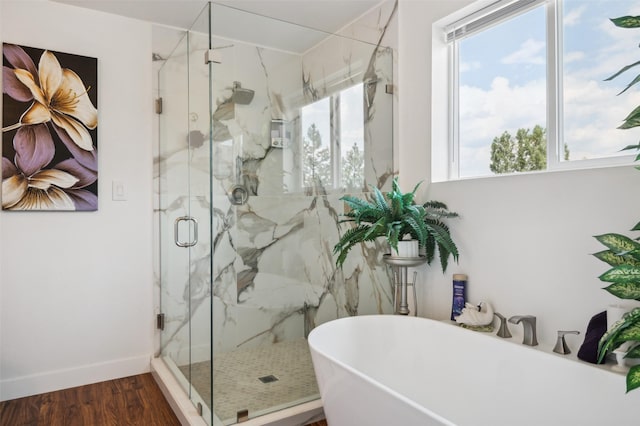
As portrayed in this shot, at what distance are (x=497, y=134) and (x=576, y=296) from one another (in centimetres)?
85

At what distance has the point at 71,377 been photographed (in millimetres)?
2656

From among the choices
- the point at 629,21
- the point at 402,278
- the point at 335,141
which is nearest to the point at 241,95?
the point at 335,141

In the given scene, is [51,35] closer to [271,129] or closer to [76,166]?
[76,166]

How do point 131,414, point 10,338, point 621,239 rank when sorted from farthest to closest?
point 10,338, point 131,414, point 621,239

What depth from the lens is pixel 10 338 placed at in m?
2.51

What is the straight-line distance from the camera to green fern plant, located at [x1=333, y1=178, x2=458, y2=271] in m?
2.06

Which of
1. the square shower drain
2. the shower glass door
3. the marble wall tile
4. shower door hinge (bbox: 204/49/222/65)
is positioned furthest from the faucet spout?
shower door hinge (bbox: 204/49/222/65)

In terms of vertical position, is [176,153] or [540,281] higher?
[176,153]

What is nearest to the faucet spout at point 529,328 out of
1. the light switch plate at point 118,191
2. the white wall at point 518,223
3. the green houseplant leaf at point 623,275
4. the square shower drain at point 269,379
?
the white wall at point 518,223

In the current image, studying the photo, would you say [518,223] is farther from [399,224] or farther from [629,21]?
[629,21]

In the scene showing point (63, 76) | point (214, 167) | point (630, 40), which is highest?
point (63, 76)

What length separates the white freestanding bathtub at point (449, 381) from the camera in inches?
53.3

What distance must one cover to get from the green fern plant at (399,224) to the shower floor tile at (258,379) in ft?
1.82

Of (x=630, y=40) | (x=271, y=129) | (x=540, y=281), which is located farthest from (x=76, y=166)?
(x=630, y=40)
